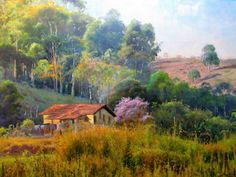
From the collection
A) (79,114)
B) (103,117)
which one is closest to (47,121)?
(79,114)

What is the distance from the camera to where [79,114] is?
1758cm

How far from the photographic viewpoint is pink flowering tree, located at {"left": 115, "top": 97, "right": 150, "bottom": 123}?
18.4 metres

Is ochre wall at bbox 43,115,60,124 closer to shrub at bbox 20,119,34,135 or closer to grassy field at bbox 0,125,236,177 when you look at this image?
shrub at bbox 20,119,34,135

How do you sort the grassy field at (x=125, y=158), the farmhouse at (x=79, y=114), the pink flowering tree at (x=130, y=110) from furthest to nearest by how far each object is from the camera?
the pink flowering tree at (x=130, y=110), the farmhouse at (x=79, y=114), the grassy field at (x=125, y=158)

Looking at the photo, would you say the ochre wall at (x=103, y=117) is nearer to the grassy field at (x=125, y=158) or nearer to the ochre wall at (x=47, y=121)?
the ochre wall at (x=47, y=121)

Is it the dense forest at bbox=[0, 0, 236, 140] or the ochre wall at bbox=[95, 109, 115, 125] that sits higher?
the dense forest at bbox=[0, 0, 236, 140]

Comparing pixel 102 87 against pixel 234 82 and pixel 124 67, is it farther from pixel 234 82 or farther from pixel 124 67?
pixel 234 82

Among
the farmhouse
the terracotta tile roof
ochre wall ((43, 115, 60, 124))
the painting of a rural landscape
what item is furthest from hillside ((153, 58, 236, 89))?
ochre wall ((43, 115, 60, 124))

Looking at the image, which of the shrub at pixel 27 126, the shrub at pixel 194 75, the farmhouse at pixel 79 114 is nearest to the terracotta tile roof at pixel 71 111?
the farmhouse at pixel 79 114

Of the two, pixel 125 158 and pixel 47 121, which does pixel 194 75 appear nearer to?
pixel 47 121

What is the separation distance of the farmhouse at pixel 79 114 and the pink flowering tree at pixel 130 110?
14.3 inches

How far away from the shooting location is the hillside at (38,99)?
20.5 m

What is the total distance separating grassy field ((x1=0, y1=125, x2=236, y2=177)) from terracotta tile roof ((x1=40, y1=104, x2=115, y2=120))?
9718 mm

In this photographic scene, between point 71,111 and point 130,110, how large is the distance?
231 centimetres
